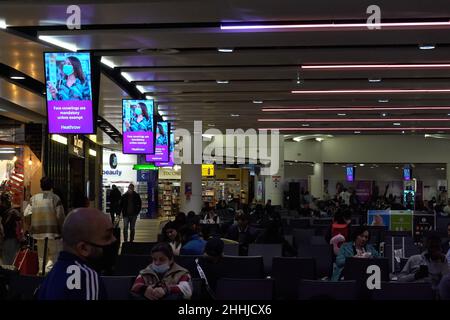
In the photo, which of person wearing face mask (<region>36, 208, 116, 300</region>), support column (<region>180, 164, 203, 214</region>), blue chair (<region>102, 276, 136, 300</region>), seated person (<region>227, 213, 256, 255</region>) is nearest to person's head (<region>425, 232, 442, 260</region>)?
blue chair (<region>102, 276, 136, 300</region>)

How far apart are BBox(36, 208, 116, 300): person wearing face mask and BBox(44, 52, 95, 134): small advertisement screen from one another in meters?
5.51

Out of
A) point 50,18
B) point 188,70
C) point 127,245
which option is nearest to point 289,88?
point 188,70

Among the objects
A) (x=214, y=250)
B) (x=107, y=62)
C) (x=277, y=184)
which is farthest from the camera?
(x=277, y=184)

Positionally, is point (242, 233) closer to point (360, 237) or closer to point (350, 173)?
point (360, 237)

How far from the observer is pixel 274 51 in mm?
10508

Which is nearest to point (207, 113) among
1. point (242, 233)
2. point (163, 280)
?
point (242, 233)

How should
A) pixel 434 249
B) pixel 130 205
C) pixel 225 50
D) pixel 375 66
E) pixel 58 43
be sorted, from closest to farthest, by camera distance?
pixel 434 249, pixel 58 43, pixel 225 50, pixel 375 66, pixel 130 205

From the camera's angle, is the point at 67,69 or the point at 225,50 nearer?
the point at 67,69

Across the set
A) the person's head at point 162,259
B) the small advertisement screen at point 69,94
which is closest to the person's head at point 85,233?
the person's head at point 162,259

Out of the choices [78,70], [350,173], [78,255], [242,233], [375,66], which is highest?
[375,66]

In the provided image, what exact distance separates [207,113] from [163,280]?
13.7 m

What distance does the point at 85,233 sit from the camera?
2.83 m

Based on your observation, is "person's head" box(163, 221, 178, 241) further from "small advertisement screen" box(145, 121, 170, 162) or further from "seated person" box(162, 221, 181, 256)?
"small advertisement screen" box(145, 121, 170, 162)
